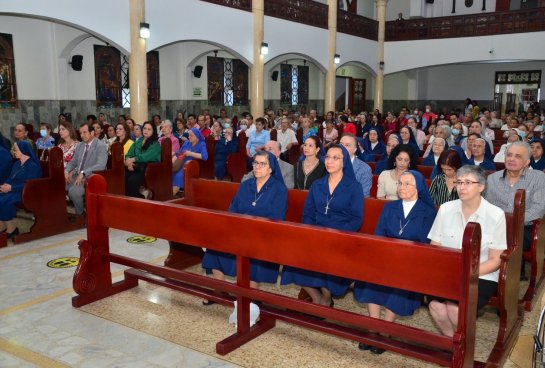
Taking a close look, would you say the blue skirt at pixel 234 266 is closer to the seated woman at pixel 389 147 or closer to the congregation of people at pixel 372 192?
the congregation of people at pixel 372 192

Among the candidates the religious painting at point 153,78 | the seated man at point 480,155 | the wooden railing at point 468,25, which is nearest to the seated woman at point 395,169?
the seated man at point 480,155

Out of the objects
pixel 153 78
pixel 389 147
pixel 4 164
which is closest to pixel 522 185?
pixel 389 147

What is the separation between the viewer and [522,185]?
4484 millimetres

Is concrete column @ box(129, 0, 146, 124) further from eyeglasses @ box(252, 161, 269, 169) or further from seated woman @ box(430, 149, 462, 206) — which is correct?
seated woman @ box(430, 149, 462, 206)

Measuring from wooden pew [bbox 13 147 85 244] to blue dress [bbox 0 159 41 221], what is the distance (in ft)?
0.62

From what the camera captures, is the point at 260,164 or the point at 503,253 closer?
the point at 503,253

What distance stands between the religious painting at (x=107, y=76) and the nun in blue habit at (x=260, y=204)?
959 centimetres

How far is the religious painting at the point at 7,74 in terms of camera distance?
34.4ft

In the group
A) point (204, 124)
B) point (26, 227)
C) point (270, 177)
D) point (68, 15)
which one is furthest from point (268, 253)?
point (204, 124)

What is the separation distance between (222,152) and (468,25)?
39.3ft

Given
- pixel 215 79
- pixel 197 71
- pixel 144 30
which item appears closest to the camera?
pixel 144 30

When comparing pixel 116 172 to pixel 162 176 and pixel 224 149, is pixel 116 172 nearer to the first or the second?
pixel 162 176

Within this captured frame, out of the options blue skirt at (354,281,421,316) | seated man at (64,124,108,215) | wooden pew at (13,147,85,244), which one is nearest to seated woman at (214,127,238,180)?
seated man at (64,124,108,215)

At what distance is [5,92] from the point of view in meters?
10.6
